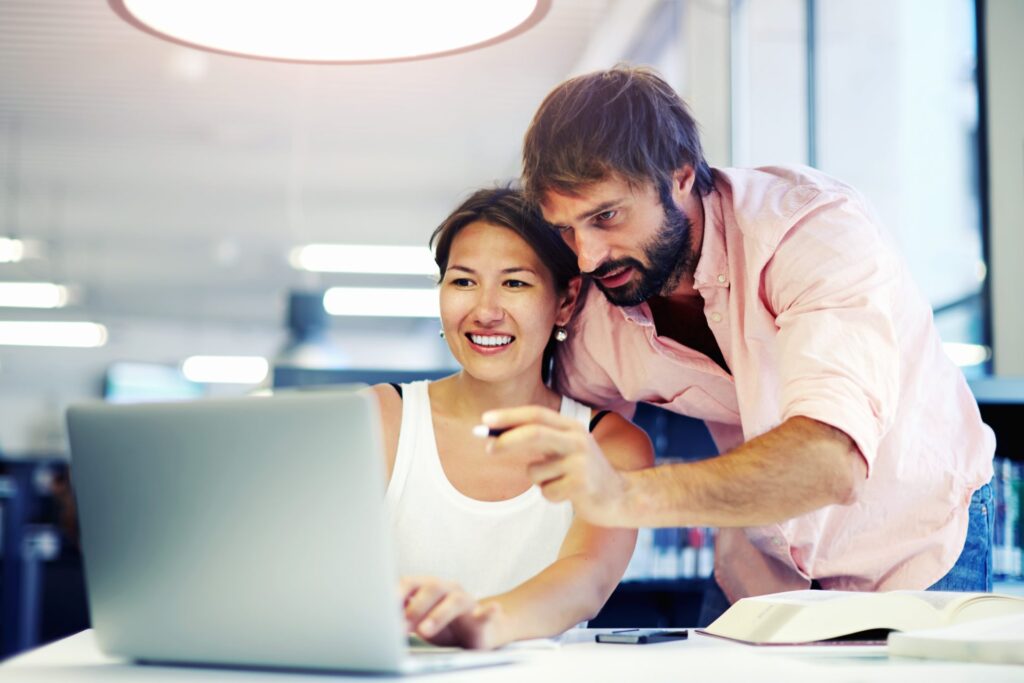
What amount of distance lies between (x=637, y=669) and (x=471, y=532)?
0.71 metres

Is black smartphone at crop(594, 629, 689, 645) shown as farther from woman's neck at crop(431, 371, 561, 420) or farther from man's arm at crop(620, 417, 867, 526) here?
woman's neck at crop(431, 371, 561, 420)

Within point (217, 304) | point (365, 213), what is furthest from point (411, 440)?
point (217, 304)

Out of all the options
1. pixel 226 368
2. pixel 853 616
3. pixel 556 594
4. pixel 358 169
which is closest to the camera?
pixel 853 616

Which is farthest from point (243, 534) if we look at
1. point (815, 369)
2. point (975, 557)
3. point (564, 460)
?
point (975, 557)

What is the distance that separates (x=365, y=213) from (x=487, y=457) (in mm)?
8347

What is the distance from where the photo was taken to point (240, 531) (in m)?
0.96

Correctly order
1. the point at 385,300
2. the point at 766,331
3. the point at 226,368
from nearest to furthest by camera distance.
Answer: the point at 766,331 → the point at 385,300 → the point at 226,368

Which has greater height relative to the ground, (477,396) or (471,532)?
(477,396)

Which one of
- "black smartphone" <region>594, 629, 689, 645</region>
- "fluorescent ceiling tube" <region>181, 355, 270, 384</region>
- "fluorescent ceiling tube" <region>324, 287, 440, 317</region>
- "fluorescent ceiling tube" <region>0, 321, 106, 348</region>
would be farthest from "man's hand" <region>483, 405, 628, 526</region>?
"fluorescent ceiling tube" <region>181, 355, 270, 384</region>

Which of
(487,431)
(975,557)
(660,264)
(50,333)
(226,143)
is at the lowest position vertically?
(50,333)

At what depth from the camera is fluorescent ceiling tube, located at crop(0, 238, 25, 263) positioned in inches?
332

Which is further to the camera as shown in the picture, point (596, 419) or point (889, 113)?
point (889, 113)

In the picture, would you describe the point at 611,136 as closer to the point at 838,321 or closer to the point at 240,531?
the point at 838,321

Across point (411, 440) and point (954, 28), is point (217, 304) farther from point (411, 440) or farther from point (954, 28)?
point (411, 440)
